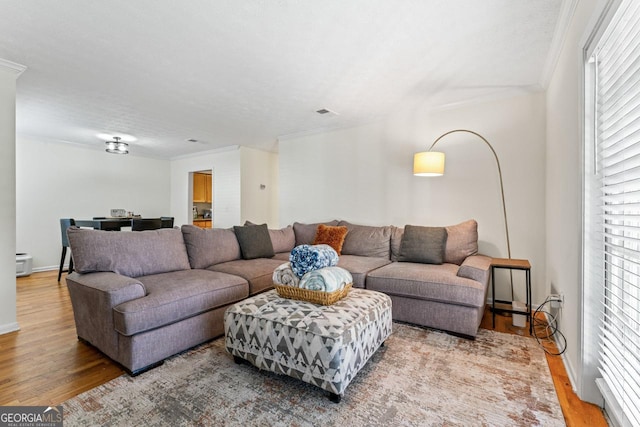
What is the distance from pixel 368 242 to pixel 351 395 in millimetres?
2237

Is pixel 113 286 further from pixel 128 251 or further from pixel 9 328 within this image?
pixel 9 328

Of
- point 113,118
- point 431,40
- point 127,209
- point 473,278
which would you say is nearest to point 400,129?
point 431,40

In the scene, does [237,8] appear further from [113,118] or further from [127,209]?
[127,209]

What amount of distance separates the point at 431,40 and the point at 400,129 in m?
1.87

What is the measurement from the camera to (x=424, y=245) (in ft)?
10.5

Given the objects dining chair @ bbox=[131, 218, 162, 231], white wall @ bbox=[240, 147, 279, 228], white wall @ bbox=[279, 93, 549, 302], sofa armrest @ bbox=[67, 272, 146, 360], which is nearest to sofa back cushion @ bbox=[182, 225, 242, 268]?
sofa armrest @ bbox=[67, 272, 146, 360]

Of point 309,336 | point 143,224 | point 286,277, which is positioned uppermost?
point 143,224

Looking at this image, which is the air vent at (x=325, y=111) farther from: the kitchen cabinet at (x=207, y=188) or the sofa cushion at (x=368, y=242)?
the kitchen cabinet at (x=207, y=188)

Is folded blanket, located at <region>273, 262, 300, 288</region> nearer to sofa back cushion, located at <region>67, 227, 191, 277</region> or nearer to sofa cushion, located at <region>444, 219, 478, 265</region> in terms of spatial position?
sofa back cushion, located at <region>67, 227, 191, 277</region>

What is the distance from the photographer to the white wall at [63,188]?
16.7 ft

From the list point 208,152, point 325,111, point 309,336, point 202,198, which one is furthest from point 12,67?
point 202,198

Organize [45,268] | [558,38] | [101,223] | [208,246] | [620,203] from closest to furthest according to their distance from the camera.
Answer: [620,203] < [558,38] < [208,246] < [101,223] < [45,268]

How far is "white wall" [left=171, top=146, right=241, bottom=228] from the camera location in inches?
242

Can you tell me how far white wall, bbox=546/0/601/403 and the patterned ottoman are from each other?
1133mm
